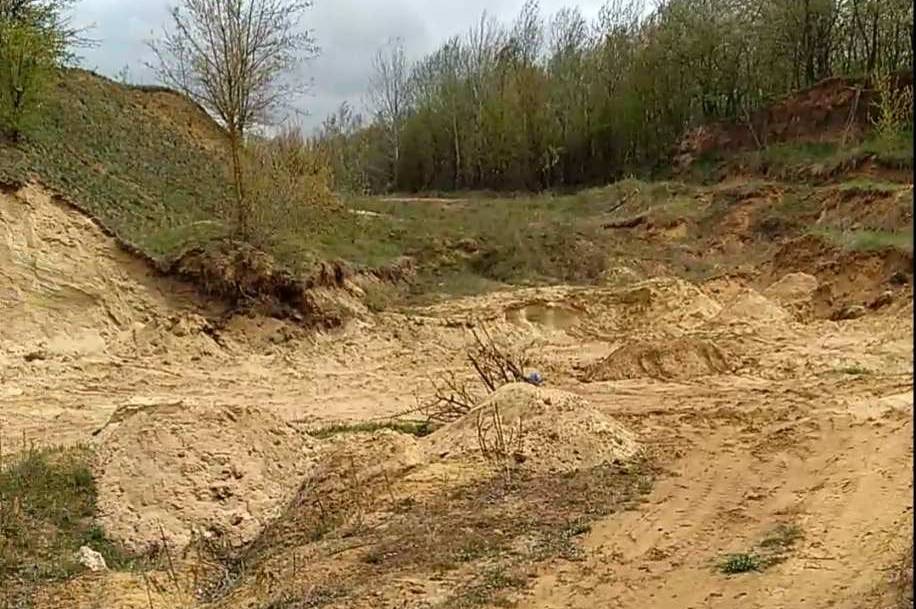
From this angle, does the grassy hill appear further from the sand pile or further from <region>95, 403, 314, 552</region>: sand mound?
<region>95, 403, 314, 552</region>: sand mound

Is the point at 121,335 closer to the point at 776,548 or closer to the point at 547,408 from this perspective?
the point at 547,408

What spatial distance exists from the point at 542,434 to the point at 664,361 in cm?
588

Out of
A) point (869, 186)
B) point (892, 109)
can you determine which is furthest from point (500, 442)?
point (892, 109)

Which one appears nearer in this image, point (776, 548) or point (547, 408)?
point (776, 548)

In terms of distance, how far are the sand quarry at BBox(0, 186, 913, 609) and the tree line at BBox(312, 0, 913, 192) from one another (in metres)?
15.0

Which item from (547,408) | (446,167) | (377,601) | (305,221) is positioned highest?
(446,167)

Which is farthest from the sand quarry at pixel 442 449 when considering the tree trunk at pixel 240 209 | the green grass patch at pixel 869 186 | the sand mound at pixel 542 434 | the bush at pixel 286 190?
the green grass patch at pixel 869 186

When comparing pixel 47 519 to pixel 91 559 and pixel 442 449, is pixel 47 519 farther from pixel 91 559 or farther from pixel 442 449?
pixel 442 449

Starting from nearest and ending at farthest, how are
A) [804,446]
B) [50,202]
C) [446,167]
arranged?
[804,446] → [50,202] → [446,167]

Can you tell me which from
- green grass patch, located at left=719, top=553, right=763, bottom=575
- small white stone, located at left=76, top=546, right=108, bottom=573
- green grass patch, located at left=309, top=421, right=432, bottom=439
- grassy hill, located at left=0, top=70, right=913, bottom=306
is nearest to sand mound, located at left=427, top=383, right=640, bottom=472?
green grass patch, located at left=309, top=421, right=432, bottom=439

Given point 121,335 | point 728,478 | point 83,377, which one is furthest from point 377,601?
point 121,335

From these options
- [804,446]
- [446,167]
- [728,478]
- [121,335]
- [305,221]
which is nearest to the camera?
[728,478]

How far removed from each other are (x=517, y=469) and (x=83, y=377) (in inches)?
355

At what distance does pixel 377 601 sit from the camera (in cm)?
727
